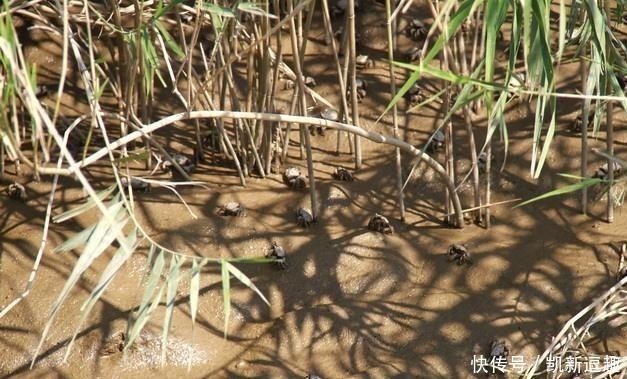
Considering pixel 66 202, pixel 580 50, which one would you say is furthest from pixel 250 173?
pixel 580 50

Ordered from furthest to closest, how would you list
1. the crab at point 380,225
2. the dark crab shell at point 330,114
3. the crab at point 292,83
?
the crab at point 292,83 → the dark crab shell at point 330,114 → the crab at point 380,225

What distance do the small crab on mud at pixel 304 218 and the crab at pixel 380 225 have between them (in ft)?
0.72

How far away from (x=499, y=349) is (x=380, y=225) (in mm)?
649

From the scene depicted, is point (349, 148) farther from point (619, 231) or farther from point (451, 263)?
point (619, 231)

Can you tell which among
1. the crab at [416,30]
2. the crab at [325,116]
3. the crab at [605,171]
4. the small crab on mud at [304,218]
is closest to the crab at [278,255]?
the small crab on mud at [304,218]

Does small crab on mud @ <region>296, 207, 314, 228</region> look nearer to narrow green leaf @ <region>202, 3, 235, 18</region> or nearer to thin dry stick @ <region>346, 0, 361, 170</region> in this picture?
thin dry stick @ <region>346, 0, 361, 170</region>

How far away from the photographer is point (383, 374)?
3238mm

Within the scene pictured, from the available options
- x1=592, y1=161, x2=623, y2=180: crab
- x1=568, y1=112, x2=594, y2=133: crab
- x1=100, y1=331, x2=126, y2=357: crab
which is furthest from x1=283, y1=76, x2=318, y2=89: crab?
x1=100, y1=331, x2=126, y2=357: crab

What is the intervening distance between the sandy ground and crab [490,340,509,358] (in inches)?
1.5

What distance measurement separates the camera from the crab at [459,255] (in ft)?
11.5

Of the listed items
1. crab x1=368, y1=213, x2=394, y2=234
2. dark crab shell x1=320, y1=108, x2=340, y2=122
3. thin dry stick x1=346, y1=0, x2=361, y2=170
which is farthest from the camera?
dark crab shell x1=320, y1=108, x2=340, y2=122

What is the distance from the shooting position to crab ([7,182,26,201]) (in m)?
3.81

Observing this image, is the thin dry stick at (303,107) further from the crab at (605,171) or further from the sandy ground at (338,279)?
the crab at (605,171)

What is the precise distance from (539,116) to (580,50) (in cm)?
49
